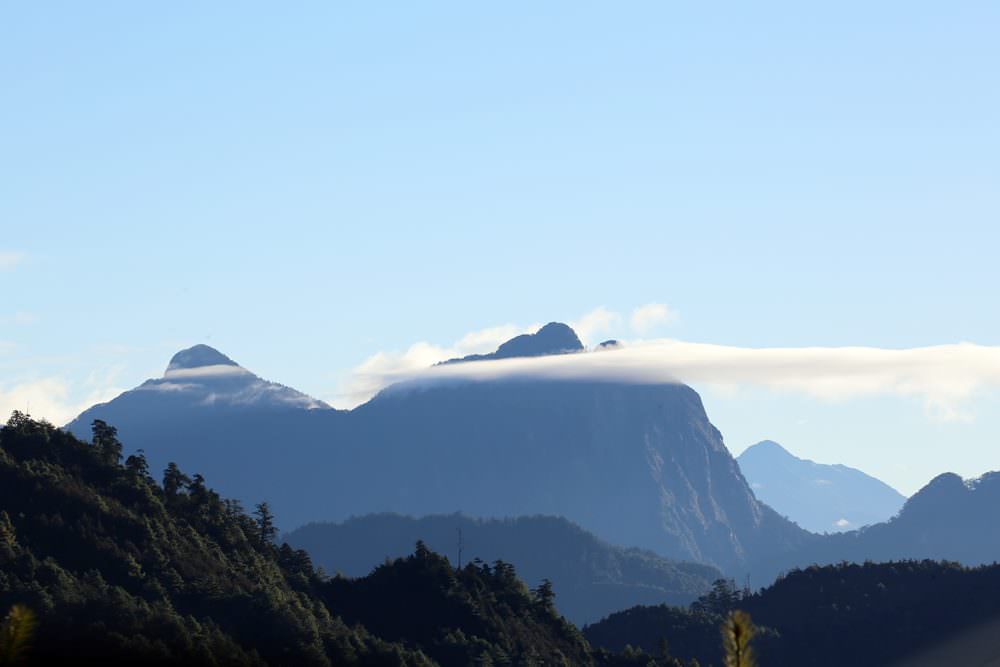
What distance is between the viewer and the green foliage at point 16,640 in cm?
2604

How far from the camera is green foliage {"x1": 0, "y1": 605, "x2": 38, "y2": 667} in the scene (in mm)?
26041

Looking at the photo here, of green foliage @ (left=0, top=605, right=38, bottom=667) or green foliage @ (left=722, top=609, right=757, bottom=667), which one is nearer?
green foliage @ (left=0, top=605, right=38, bottom=667)

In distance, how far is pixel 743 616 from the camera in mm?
29203

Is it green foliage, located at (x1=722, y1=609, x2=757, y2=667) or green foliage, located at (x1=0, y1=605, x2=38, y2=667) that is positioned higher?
green foliage, located at (x1=0, y1=605, x2=38, y2=667)

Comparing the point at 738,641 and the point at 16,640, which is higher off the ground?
the point at 16,640

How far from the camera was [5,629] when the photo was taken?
89.3 feet

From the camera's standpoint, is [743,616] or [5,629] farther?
[743,616]

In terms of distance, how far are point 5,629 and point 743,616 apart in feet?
42.5

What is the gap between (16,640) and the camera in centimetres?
2639

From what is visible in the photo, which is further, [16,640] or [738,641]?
[738,641]

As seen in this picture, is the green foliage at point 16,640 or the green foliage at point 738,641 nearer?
the green foliage at point 16,640

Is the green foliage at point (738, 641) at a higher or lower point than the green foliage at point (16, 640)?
lower
